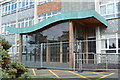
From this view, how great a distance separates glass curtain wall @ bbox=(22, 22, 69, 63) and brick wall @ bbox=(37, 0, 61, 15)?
4042 mm

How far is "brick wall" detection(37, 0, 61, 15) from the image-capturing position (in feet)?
56.8

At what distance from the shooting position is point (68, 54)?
1179cm

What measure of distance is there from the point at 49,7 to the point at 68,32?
673 centimetres

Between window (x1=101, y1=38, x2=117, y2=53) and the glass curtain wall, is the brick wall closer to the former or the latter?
the glass curtain wall

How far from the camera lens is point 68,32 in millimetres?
12469

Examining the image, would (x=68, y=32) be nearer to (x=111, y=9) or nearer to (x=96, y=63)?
(x=96, y=63)

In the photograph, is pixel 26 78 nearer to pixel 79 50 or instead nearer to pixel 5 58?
pixel 5 58

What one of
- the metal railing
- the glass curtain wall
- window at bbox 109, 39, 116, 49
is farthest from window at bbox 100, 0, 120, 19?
the glass curtain wall

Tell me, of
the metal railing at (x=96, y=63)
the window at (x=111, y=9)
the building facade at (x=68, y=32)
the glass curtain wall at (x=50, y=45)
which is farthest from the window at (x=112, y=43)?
the glass curtain wall at (x=50, y=45)

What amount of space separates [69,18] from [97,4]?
184 inches

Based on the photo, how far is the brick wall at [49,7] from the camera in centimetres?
1731

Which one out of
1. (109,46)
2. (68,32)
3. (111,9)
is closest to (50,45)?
(68,32)

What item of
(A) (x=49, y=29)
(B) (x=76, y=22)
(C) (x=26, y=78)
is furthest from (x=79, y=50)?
(C) (x=26, y=78)

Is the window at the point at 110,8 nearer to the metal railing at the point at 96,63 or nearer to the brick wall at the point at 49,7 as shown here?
the metal railing at the point at 96,63
